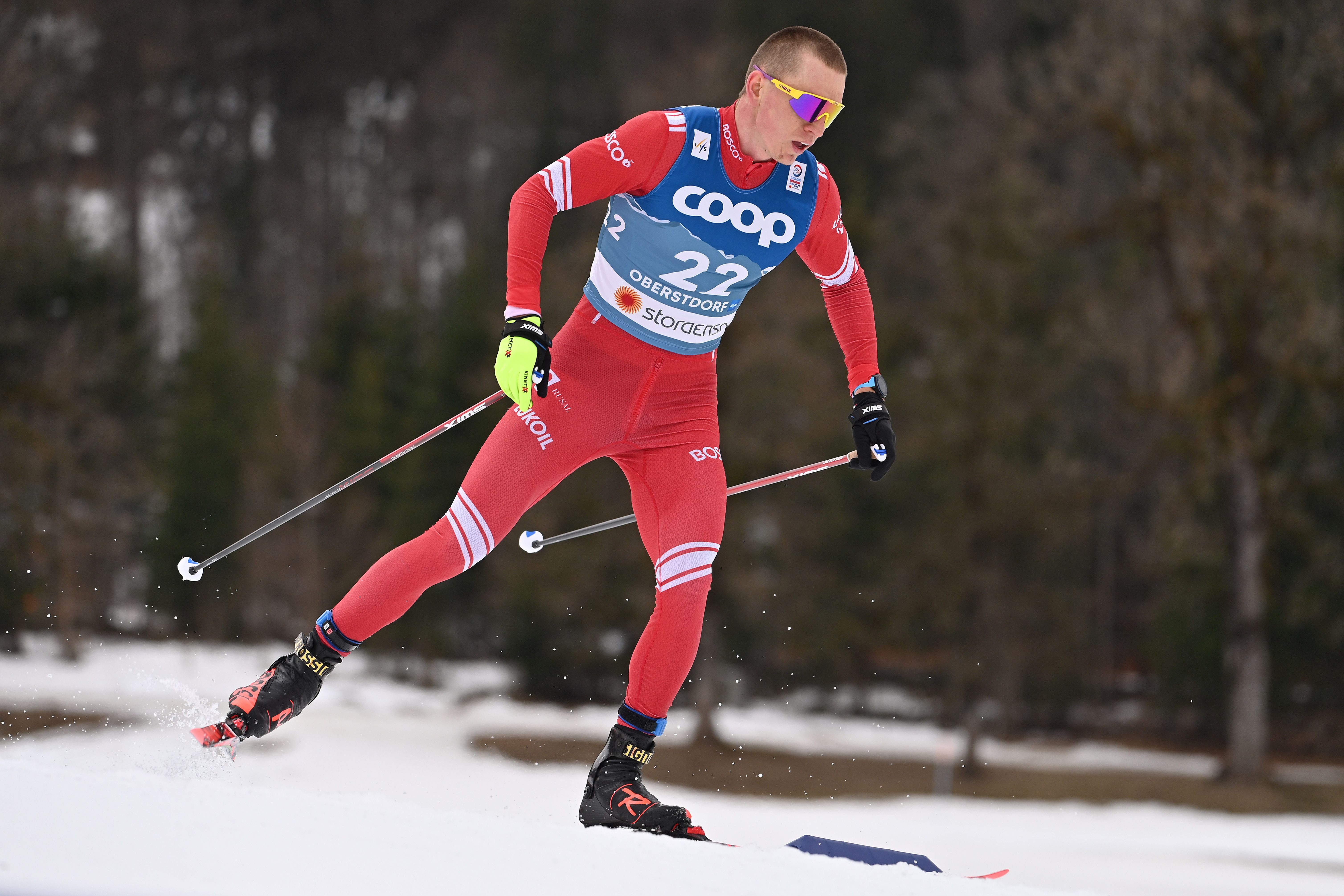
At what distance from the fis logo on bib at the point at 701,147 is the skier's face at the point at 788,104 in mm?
142

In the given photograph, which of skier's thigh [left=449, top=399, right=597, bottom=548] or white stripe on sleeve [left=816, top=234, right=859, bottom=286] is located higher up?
white stripe on sleeve [left=816, top=234, right=859, bottom=286]

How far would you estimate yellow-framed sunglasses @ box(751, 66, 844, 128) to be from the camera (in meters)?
3.13

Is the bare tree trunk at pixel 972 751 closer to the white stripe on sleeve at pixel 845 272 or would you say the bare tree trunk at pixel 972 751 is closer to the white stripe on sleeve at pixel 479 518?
the white stripe on sleeve at pixel 845 272

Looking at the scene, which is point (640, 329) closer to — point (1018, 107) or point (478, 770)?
point (478, 770)

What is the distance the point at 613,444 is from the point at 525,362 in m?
0.48

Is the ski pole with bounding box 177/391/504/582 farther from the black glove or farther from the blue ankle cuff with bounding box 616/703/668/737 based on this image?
the black glove

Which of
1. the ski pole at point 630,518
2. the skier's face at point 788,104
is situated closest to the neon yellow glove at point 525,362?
the ski pole at point 630,518

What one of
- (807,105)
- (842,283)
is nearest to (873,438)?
(842,283)

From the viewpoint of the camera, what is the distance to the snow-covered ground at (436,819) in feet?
7.69

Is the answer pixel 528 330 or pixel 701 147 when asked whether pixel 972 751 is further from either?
pixel 528 330

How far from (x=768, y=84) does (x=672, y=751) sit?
497 inches

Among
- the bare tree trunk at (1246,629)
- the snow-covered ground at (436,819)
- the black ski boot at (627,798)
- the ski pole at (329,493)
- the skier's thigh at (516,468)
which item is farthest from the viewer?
the bare tree trunk at (1246,629)

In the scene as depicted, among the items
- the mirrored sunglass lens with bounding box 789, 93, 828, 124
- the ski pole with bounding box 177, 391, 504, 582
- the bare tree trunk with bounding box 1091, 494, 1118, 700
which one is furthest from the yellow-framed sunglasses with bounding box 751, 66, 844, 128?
the bare tree trunk with bounding box 1091, 494, 1118, 700

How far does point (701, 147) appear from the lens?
3.23 metres
